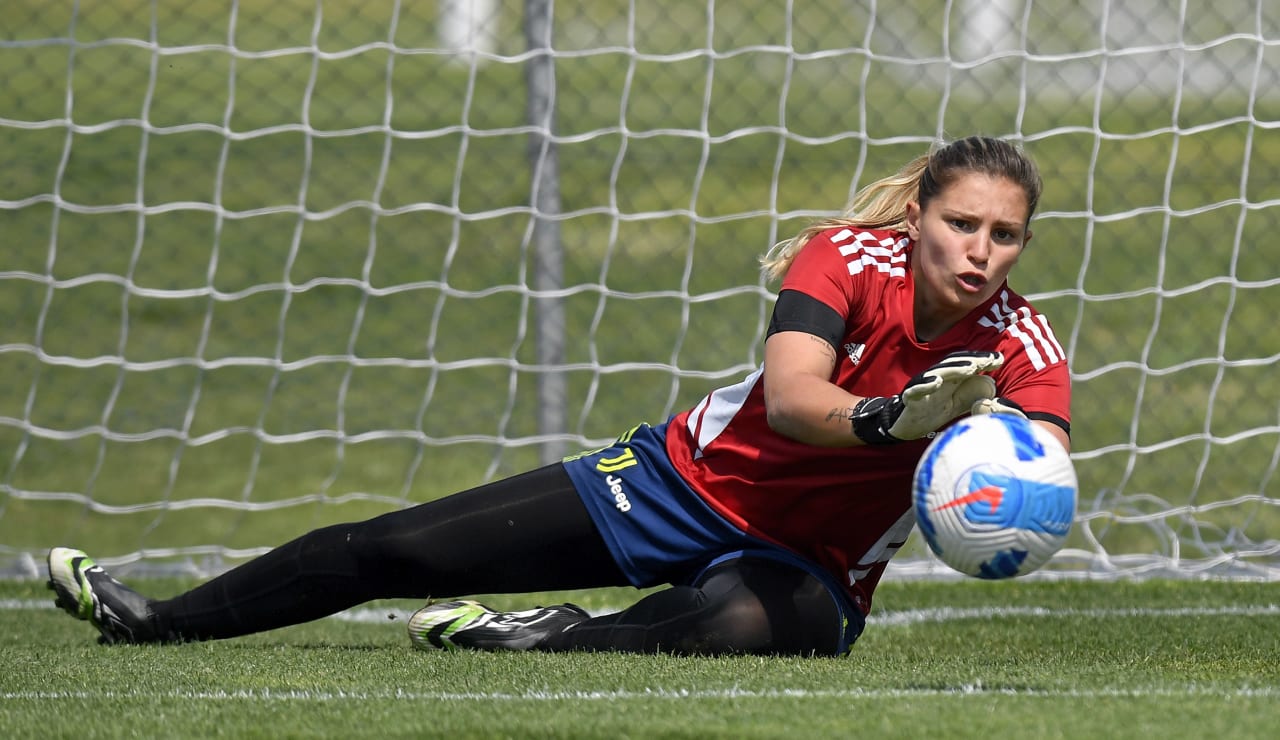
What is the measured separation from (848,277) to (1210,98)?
17.6ft

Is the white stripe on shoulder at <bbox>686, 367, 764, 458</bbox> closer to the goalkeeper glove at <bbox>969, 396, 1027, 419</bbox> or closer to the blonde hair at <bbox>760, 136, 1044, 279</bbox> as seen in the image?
the blonde hair at <bbox>760, 136, 1044, 279</bbox>

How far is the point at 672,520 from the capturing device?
407cm

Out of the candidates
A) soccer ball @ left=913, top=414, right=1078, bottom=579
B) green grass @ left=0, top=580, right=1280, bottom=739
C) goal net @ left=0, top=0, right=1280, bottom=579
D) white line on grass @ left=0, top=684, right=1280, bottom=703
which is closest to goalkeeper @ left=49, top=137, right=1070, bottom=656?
green grass @ left=0, top=580, right=1280, bottom=739

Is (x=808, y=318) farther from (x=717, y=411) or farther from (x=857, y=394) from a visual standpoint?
(x=717, y=411)

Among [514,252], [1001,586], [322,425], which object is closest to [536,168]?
[1001,586]

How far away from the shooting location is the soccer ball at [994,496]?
3125mm

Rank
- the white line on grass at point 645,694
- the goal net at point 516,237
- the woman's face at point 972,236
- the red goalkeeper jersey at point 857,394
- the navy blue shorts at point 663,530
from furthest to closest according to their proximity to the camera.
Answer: the goal net at point 516,237 < the navy blue shorts at point 663,530 < the red goalkeeper jersey at point 857,394 < the woman's face at point 972,236 < the white line on grass at point 645,694

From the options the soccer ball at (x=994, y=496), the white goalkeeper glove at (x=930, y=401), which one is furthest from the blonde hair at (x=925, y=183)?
the soccer ball at (x=994, y=496)

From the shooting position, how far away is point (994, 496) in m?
3.12

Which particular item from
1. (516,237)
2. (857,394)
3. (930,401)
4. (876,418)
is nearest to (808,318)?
(857,394)

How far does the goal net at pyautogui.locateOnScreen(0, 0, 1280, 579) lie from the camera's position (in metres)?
6.99

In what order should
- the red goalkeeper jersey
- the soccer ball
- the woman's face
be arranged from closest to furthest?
1. the soccer ball
2. the woman's face
3. the red goalkeeper jersey

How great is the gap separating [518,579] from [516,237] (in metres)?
8.16

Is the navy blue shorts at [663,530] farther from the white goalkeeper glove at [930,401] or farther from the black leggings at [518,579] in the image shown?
the white goalkeeper glove at [930,401]
